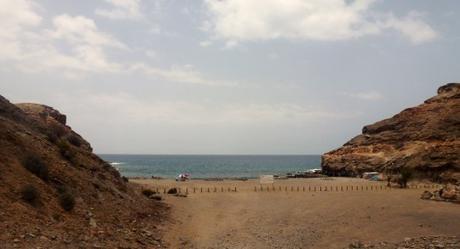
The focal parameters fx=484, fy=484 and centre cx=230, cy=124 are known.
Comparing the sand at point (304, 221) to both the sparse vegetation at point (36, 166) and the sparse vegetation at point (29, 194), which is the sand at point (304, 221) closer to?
the sparse vegetation at point (29, 194)

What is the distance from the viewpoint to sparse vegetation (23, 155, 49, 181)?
82.4 feet

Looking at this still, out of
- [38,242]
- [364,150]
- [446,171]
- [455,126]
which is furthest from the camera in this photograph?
[364,150]

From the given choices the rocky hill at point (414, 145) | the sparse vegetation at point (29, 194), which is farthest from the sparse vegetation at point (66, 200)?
the rocky hill at point (414, 145)

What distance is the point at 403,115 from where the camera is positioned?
3661 inches

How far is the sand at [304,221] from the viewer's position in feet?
88.4

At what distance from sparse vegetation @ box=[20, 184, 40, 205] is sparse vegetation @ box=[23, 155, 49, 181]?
3.03 m

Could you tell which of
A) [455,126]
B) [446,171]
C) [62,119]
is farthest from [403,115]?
[62,119]

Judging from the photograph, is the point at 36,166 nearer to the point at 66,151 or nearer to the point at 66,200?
the point at 66,200

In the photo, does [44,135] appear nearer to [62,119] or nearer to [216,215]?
[216,215]

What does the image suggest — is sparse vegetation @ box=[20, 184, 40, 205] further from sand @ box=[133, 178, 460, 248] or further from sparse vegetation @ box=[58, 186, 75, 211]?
sand @ box=[133, 178, 460, 248]

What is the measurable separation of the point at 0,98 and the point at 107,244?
1800 centimetres

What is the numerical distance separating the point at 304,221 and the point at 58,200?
54.1 ft

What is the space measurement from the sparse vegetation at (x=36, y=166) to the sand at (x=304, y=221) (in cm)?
731

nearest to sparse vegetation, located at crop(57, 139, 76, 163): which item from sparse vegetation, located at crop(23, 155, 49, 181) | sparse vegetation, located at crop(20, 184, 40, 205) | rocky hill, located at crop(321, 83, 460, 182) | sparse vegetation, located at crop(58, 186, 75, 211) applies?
sparse vegetation, located at crop(23, 155, 49, 181)
